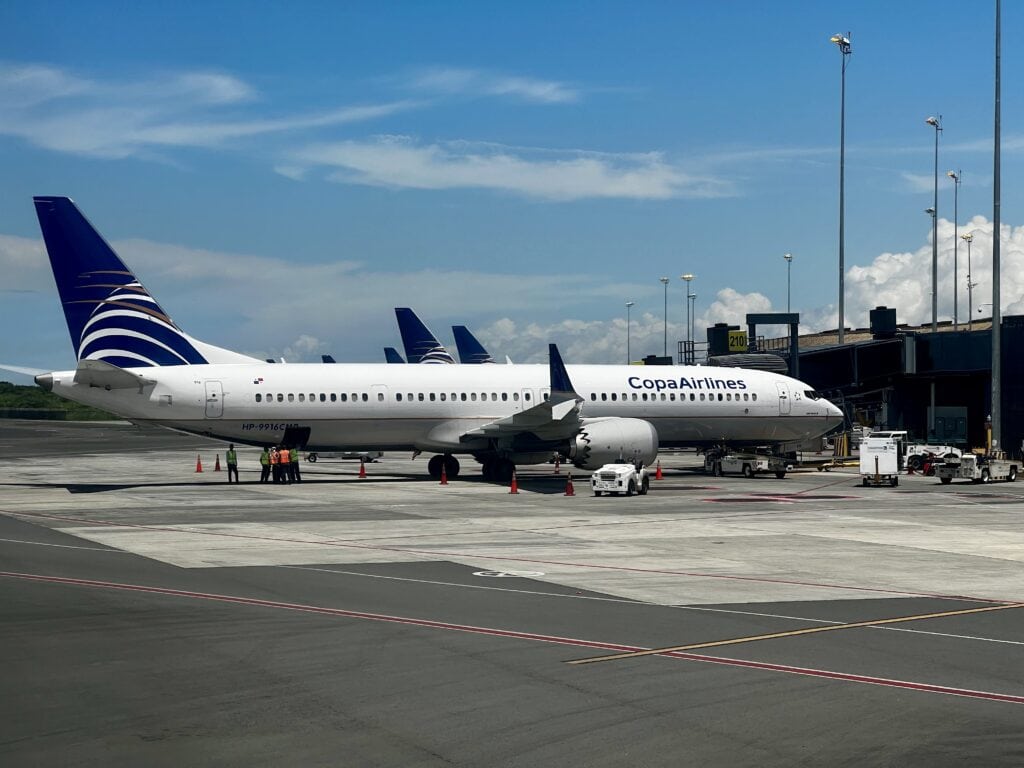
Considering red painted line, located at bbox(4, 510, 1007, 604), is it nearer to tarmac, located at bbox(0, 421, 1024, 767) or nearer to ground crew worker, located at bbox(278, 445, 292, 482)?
tarmac, located at bbox(0, 421, 1024, 767)

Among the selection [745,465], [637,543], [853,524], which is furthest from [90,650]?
[745,465]

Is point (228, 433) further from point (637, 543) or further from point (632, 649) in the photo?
point (632, 649)

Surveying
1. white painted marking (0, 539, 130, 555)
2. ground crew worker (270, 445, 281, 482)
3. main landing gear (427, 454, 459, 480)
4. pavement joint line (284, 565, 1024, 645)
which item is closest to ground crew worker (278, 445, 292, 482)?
ground crew worker (270, 445, 281, 482)

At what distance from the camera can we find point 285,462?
43688mm

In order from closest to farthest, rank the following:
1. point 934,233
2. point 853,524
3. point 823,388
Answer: point 853,524, point 823,388, point 934,233

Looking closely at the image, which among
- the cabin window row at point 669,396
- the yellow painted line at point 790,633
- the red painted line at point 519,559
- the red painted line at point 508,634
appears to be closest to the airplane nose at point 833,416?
the cabin window row at point 669,396

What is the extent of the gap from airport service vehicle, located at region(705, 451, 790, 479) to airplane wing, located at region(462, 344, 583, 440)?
34.9 ft

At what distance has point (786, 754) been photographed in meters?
9.34

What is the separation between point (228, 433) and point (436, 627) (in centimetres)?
2886

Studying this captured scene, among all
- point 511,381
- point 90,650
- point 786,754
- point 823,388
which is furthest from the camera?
point 823,388

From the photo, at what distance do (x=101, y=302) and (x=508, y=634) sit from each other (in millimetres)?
29803

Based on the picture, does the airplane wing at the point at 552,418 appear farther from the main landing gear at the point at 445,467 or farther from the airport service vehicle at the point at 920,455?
the airport service vehicle at the point at 920,455

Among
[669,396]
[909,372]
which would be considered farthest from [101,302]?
[909,372]

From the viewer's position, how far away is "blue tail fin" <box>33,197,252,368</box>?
129 ft
